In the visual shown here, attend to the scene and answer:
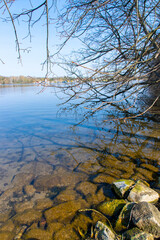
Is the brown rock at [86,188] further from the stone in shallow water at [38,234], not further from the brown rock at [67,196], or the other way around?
the stone in shallow water at [38,234]

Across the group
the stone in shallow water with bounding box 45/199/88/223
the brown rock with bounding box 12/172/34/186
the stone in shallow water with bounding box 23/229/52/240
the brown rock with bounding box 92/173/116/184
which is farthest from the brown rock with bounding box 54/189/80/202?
the brown rock with bounding box 12/172/34/186

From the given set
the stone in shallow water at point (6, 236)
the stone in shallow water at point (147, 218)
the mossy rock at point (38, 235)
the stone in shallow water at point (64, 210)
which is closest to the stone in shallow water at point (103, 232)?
the stone in shallow water at point (147, 218)

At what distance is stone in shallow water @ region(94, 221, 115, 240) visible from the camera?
215 centimetres

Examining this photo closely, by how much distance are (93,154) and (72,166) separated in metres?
0.89

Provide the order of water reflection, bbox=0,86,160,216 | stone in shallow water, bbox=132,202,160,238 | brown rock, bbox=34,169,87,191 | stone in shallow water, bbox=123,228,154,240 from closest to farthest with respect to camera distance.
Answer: stone in shallow water, bbox=123,228,154,240, stone in shallow water, bbox=132,202,160,238, brown rock, bbox=34,169,87,191, water reflection, bbox=0,86,160,216

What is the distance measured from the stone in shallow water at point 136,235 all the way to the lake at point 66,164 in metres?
0.88

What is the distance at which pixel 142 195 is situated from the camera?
2.84 metres

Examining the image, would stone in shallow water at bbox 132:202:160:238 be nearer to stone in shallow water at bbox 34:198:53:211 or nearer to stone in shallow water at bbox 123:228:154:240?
stone in shallow water at bbox 123:228:154:240

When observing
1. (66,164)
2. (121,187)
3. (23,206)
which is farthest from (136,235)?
(66,164)

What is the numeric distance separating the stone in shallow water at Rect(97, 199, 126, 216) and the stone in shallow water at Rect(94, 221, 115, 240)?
0.38 meters

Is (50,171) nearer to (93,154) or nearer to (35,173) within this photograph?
(35,173)

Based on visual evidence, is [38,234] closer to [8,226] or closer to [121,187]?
[8,226]

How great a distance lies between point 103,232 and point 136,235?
17.1 inches

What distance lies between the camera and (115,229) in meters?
2.43
